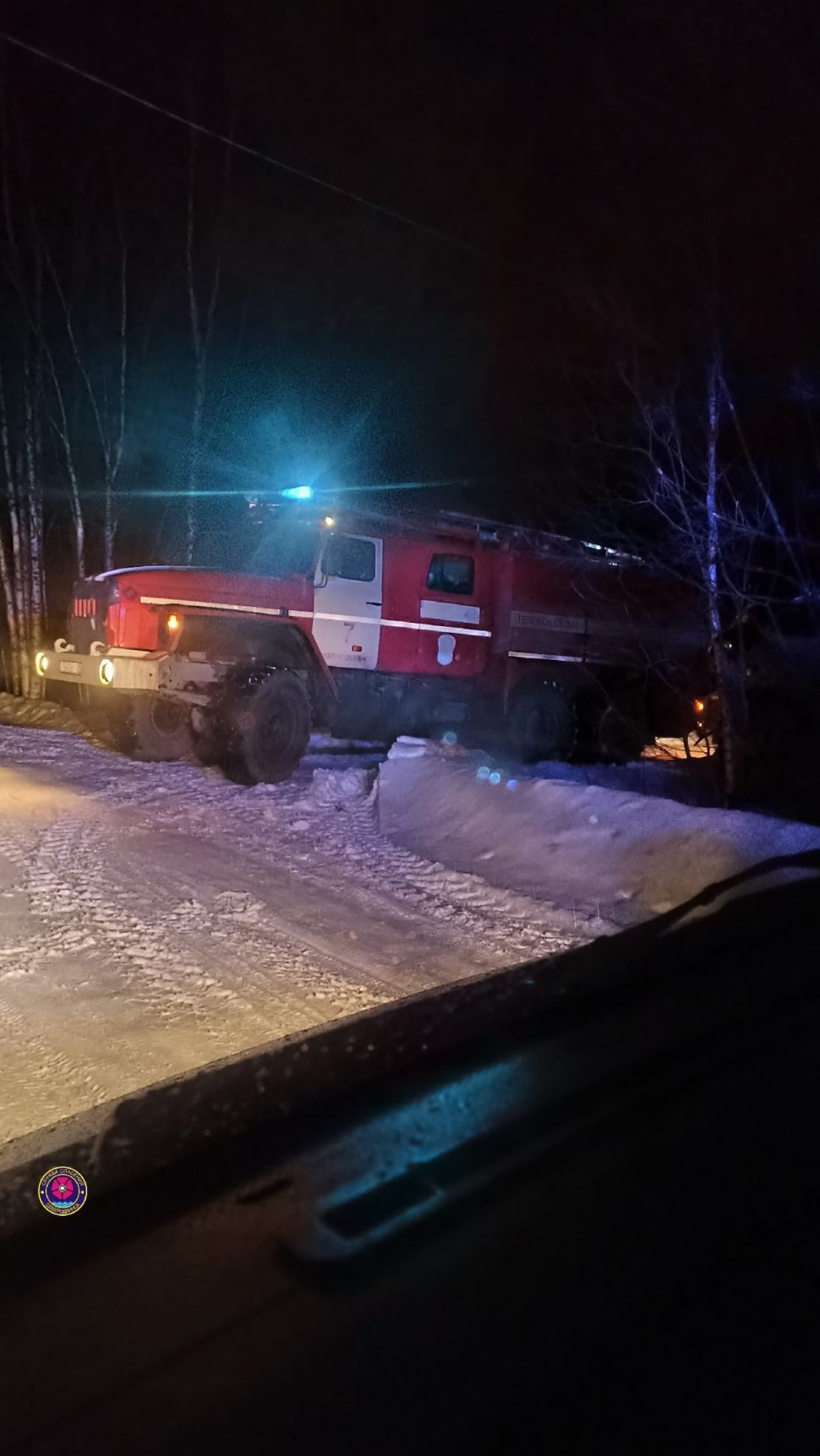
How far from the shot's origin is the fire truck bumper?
9.80 m

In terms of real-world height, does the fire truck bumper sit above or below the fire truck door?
below

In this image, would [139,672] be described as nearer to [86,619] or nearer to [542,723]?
[86,619]

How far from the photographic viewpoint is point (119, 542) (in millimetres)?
20000

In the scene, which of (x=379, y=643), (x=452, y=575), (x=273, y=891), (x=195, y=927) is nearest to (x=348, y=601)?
(x=379, y=643)

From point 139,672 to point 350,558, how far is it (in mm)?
3082

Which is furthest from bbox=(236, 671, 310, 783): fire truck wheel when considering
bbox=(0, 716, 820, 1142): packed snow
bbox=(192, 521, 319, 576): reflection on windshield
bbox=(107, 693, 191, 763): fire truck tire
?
bbox=(192, 521, 319, 576): reflection on windshield

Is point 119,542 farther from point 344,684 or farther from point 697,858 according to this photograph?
point 697,858

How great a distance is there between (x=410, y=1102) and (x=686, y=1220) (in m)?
0.80

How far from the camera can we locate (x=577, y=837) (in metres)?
7.86

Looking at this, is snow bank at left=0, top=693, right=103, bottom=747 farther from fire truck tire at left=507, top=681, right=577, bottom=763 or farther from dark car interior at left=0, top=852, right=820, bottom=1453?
dark car interior at left=0, top=852, right=820, bottom=1453

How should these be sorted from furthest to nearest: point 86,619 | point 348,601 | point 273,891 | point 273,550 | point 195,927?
point 348,601 → point 273,550 → point 86,619 → point 273,891 → point 195,927

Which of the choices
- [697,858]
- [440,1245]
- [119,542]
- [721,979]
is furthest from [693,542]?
[119,542]

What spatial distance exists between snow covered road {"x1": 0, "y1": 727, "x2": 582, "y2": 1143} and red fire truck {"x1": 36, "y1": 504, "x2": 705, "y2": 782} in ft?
3.51

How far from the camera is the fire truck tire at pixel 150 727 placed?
→ 1126cm
